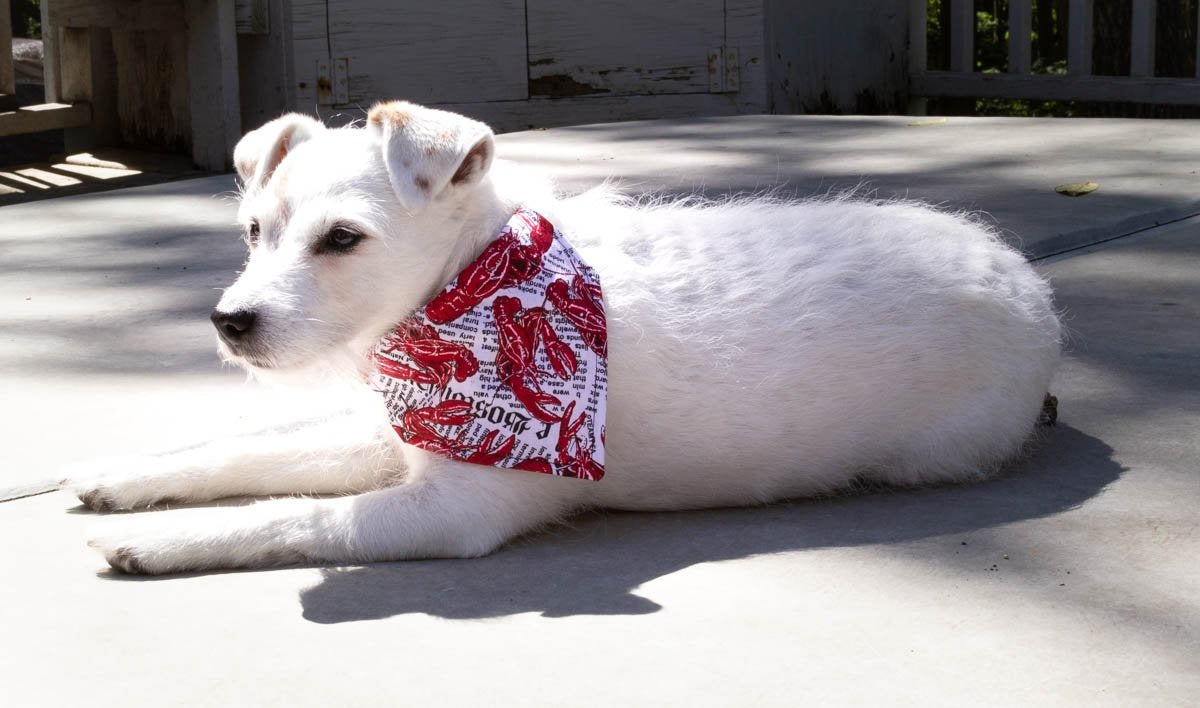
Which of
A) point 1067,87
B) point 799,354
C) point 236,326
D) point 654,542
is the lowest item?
point 654,542

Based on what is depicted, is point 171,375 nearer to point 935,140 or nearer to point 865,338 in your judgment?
point 865,338

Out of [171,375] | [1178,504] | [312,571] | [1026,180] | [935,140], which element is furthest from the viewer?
[935,140]

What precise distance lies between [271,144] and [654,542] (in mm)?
1388

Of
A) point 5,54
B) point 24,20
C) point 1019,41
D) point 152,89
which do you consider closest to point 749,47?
point 1019,41

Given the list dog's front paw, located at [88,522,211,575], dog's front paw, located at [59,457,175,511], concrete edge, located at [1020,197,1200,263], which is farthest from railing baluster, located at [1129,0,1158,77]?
dog's front paw, located at [88,522,211,575]

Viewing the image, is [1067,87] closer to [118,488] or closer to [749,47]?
[749,47]

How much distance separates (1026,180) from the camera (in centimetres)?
787

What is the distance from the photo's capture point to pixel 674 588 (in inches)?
124

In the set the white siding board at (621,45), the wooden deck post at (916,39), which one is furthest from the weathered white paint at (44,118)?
the wooden deck post at (916,39)

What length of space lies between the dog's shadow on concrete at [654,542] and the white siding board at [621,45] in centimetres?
845

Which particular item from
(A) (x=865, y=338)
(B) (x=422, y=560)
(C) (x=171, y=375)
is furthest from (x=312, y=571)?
(C) (x=171, y=375)

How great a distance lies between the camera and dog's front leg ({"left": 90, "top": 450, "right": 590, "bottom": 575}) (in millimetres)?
3258

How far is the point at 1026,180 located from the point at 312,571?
18.5ft

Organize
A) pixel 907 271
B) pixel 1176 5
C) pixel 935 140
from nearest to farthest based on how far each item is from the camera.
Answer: pixel 907 271, pixel 935 140, pixel 1176 5
